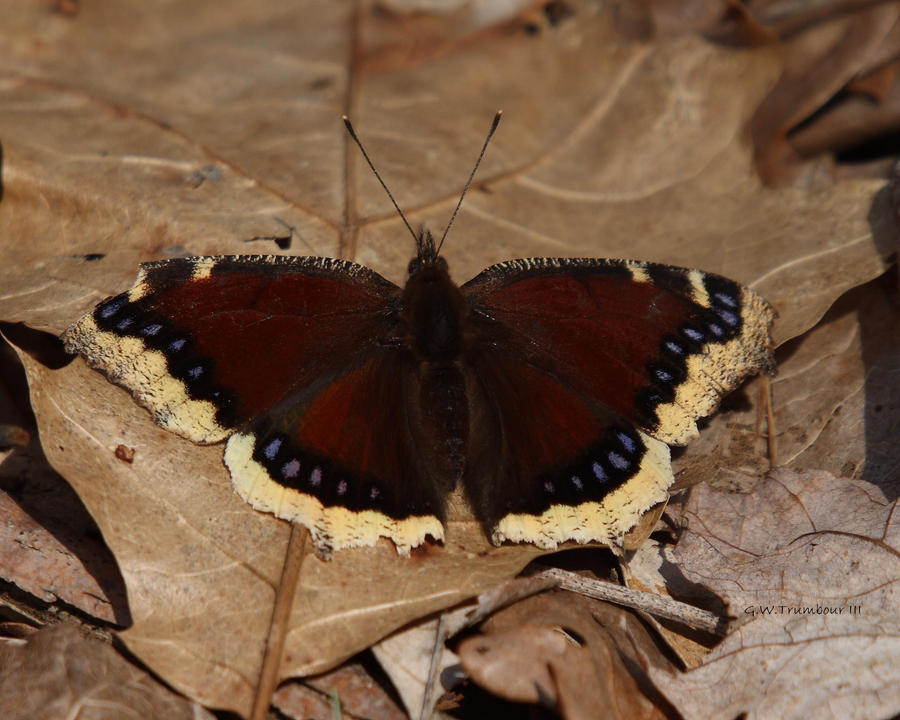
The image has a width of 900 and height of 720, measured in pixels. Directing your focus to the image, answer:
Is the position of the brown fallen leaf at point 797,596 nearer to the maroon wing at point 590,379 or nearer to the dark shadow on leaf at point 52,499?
the maroon wing at point 590,379

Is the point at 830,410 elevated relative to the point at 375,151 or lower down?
lower down

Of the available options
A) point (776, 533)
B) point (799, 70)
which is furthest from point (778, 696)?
point (799, 70)

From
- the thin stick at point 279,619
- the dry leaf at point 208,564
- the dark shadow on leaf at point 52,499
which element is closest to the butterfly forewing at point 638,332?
the dry leaf at point 208,564

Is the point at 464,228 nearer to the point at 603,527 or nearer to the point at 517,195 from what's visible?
the point at 517,195

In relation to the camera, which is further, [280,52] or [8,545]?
[280,52]

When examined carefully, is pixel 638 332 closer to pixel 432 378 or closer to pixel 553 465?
pixel 553 465

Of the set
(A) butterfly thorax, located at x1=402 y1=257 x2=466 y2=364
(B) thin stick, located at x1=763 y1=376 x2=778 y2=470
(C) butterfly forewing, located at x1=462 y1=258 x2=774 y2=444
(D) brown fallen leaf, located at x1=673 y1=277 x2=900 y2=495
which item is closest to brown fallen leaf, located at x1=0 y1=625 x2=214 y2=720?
(A) butterfly thorax, located at x1=402 y1=257 x2=466 y2=364

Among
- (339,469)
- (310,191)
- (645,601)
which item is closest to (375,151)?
(310,191)
